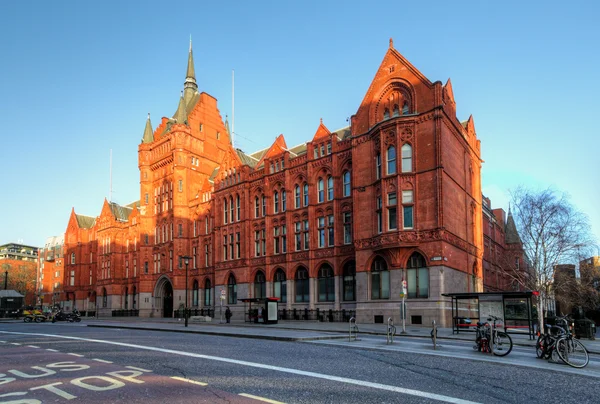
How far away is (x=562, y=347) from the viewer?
1317cm

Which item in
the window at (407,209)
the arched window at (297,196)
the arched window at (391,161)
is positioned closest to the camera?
the window at (407,209)

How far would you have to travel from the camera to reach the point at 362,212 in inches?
1484

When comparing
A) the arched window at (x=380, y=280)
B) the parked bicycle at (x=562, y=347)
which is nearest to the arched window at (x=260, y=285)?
the arched window at (x=380, y=280)

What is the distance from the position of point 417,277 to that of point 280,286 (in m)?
16.1

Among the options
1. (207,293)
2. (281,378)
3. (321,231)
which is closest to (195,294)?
(207,293)

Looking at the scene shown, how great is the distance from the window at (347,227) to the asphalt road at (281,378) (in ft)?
84.7

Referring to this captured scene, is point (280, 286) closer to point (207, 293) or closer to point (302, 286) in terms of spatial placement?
point (302, 286)

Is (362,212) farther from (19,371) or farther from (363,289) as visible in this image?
(19,371)

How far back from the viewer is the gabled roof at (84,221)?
8762 cm

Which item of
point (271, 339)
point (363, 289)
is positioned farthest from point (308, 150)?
point (271, 339)

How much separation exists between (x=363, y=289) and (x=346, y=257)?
4.43m

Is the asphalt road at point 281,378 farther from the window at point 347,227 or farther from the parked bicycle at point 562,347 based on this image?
the window at point 347,227

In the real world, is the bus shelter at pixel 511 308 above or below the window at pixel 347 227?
below

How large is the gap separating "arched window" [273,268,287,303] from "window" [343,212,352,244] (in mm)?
8585
